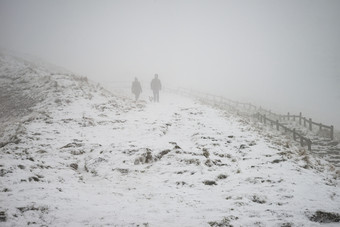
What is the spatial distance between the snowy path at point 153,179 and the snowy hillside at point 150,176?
24mm

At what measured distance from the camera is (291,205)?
4.57 m

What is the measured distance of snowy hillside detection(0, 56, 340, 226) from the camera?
165 inches

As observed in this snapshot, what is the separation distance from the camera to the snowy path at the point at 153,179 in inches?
166

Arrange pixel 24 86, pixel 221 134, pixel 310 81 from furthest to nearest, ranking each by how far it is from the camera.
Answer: pixel 310 81
pixel 24 86
pixel 221 134

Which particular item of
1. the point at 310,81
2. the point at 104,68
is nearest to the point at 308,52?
the point at 310,81

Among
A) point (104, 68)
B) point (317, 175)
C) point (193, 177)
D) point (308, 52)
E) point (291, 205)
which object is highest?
point (308, 52)

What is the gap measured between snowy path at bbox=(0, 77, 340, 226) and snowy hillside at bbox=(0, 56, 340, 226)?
2 cm

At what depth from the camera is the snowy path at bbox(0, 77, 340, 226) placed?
13.8 ft

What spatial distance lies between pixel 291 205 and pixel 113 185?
468 centimetres

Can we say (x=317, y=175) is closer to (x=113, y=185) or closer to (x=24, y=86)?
(x=113, y=185)

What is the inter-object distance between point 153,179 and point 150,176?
225 millimetres

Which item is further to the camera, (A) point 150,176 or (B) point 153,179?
(A) point 150,176

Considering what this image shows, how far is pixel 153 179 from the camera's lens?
6.12m

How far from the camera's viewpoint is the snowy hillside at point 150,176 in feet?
13.8
